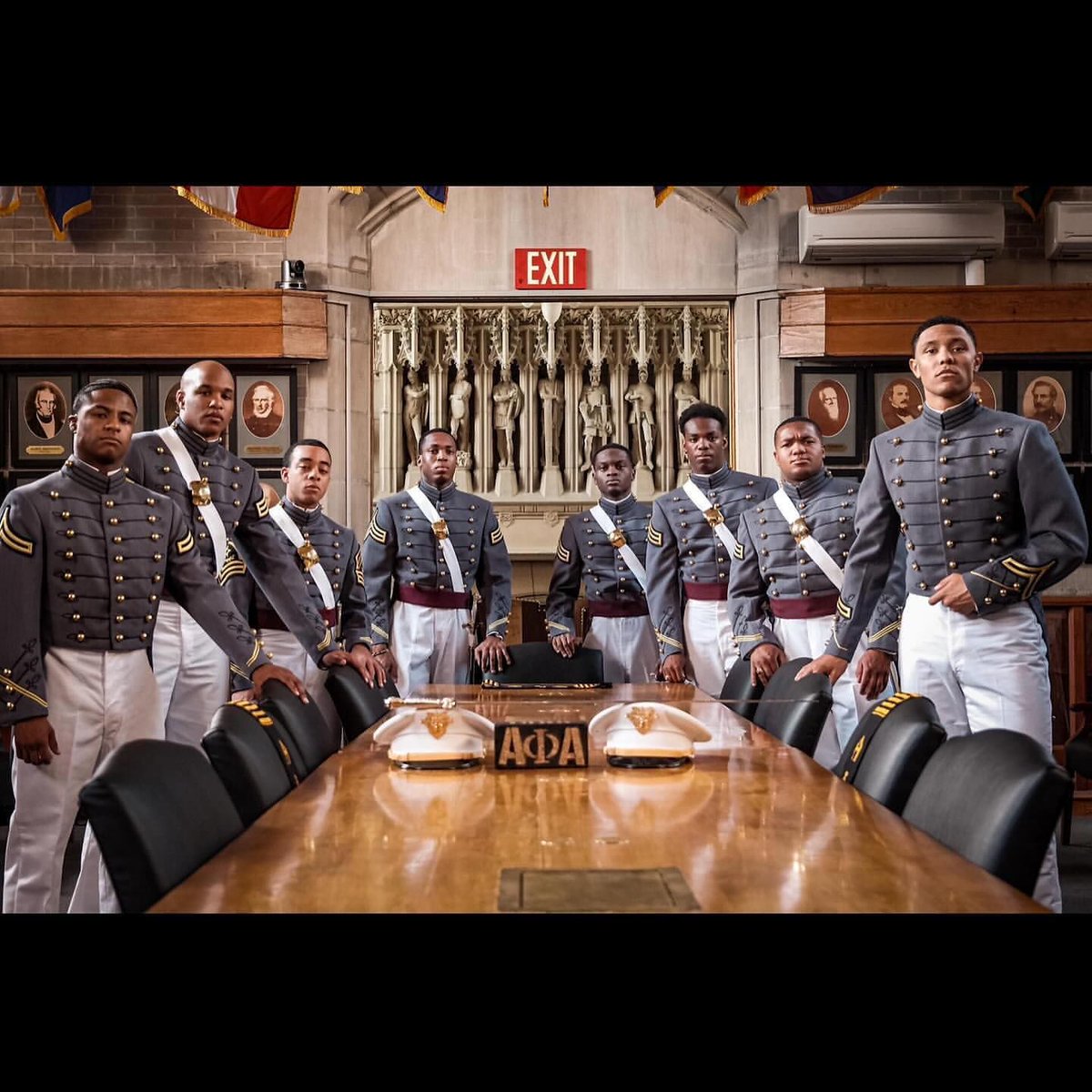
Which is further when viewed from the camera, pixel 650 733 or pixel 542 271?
pixel 542 271

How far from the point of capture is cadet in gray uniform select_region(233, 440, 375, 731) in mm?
5441

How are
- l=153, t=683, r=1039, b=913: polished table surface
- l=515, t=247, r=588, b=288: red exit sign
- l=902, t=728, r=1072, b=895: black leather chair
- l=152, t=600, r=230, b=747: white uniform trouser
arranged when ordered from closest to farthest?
l=153, t=683, r=1039, b=913: polished table surface
l=902, t=728, r=1072, b=895: black leather chair
l=152, t=600, r=230, b=747: white uniform trouser
l=515, t=247, r=588, b=288: red exit sign

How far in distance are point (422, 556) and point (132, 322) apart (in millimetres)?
3135

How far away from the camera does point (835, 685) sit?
189 inches

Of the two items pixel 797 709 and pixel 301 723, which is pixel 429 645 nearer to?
pixel 301 723

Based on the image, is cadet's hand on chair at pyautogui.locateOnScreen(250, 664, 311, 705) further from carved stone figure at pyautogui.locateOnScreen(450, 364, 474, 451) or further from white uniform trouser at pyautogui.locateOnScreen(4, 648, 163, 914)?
carved stone figure at pyautogui.locateOnScreen(450, 364, 474, 451)

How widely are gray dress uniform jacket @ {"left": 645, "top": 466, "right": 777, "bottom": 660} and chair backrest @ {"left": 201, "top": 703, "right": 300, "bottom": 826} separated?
322cm

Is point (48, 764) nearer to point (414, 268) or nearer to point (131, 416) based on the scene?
point (131, 416)

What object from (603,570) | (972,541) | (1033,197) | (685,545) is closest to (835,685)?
(685,545)

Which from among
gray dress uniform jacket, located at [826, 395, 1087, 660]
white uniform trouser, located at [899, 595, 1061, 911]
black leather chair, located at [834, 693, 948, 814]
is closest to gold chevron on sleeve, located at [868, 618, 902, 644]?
gray dress uniform jacket, located at [826, 395, 1087, 660]

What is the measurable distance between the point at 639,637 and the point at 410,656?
122cm

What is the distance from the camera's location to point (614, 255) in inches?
332

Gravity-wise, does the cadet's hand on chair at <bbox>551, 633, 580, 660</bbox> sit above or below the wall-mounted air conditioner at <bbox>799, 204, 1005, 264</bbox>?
below

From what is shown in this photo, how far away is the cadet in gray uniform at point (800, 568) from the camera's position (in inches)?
190
